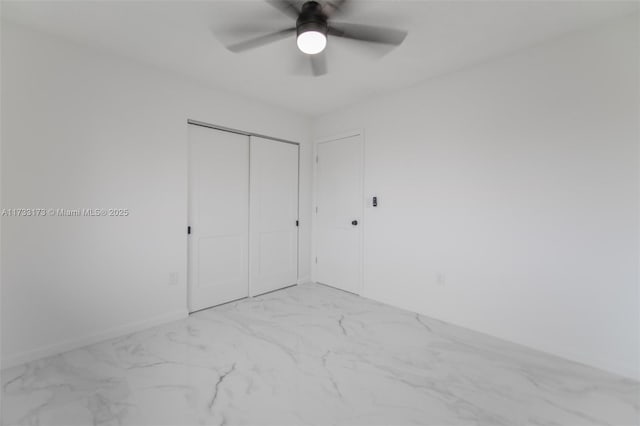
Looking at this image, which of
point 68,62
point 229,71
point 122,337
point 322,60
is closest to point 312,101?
point 229,71

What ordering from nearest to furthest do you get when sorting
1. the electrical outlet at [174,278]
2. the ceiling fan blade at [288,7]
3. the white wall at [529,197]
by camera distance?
the ceiling fan blade at [288,7], the white wall at [529,197], the electrical outlet at [174,278]

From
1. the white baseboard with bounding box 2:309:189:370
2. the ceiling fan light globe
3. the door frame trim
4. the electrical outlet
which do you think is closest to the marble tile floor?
the white baseboard with bounding box 2:309:189:370

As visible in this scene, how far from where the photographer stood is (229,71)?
9.01 feet

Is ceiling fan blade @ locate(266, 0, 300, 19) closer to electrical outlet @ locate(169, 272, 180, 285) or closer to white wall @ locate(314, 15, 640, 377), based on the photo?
white wall @ locate(314, 15, 640, 377)

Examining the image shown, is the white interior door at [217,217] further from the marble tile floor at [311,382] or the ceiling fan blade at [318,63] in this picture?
the ceiling fan blade at [318,63]

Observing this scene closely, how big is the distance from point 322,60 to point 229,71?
3.61 feet

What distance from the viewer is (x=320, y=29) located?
1.74 metres

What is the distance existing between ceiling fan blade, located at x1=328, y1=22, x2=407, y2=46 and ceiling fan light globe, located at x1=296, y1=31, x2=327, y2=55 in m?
0.15

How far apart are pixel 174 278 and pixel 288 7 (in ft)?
8.27

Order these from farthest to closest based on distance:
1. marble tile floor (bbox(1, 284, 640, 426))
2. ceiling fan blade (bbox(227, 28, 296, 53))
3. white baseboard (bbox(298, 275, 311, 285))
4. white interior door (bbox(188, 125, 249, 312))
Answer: white baseboard (bbox(298, 275, 311, 285))
white interior door (bbox(188, 125, 249, 312))
ceiling fan blade (bbox(227, 28, 296, 53))
marble tile floor (bbox(1, 284, 640, 426))

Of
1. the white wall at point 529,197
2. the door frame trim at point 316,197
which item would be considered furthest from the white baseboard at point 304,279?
the white wall at point 529,197

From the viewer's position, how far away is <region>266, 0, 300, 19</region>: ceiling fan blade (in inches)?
66.8

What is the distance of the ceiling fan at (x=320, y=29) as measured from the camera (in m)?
1.72

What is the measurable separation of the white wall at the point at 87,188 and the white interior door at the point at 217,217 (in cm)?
17
